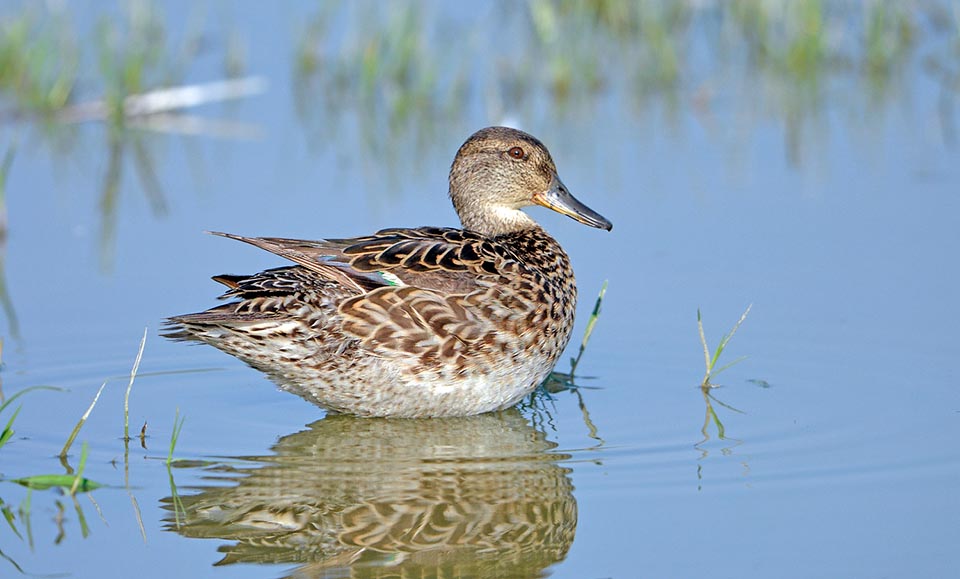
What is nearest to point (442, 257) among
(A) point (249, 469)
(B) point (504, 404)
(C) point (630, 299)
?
(B) point (504, 404)

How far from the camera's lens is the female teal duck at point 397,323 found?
623 cm

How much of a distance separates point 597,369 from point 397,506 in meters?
1.93

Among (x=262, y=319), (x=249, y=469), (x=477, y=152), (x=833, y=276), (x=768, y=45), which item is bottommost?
(x=249, y=469)

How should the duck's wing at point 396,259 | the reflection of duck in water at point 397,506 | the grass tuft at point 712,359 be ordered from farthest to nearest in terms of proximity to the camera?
the grass tuft at point 712,359 → the duck's wing at point 396,259 → the reflection of duck in water at point 397,506

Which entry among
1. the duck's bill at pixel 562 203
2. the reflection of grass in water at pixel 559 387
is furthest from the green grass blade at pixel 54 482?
the duck's bill at pixel 562 203

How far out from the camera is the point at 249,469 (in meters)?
5.81

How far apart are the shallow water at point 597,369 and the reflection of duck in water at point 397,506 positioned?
13 mm

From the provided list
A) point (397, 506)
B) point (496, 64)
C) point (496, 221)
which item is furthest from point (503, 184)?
point (496, 64)

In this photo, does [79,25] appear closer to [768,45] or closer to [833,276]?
[768,45]

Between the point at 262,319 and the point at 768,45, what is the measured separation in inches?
252

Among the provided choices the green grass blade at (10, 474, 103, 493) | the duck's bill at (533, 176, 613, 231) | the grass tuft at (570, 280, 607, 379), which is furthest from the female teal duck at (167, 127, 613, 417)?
the green grass blade at (10, 474, 103, 493)

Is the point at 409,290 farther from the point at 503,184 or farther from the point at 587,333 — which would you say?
the point at 503,184

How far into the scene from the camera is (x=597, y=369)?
7.11 meters

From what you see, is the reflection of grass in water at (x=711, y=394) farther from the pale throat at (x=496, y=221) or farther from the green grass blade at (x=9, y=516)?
the green grass blade at (x=9, y=516)
